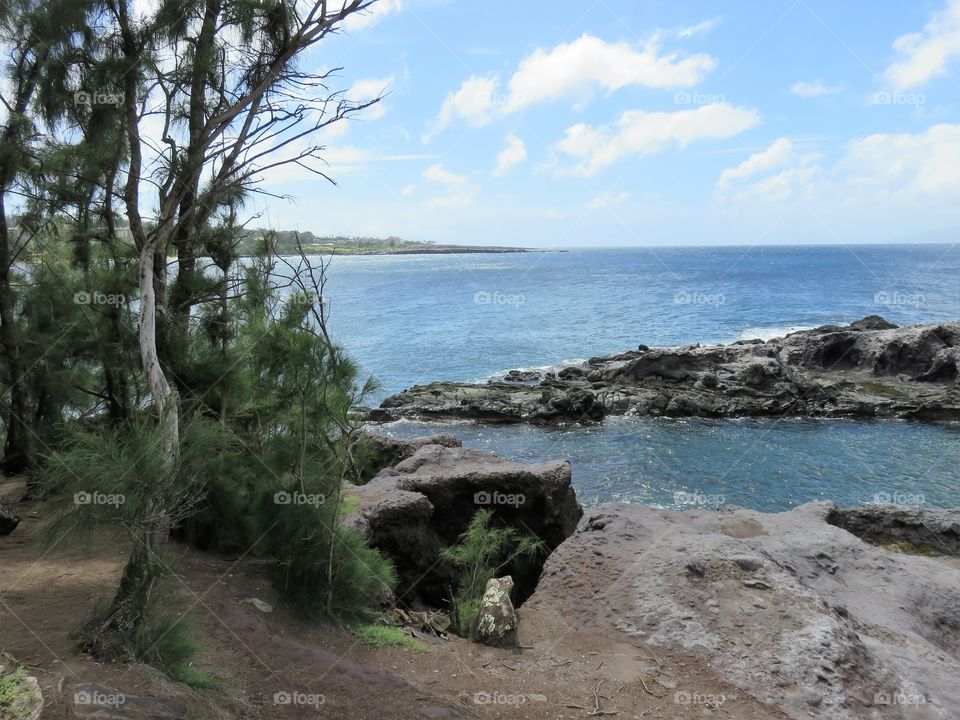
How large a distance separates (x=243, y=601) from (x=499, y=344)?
40348 mm

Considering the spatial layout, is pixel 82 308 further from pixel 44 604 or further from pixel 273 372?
pixel 44 604

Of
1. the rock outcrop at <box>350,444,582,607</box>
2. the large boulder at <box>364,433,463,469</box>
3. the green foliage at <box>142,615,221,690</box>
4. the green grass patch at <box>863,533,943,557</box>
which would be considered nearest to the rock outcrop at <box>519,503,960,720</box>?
the green grass patch at <box>863,533,943,557</box>

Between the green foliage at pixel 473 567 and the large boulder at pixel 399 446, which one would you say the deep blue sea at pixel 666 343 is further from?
the green foliage at pixel 473 567

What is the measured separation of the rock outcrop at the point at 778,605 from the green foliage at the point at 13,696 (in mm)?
5384

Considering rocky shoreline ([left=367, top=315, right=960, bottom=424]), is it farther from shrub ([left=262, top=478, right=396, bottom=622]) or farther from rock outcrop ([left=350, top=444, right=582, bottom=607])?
shrub ([left=262, top=478, right=396, bottom=622])

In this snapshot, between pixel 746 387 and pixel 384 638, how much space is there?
2416cm

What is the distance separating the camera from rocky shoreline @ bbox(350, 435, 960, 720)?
6852mm

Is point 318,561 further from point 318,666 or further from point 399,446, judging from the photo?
point 399,446

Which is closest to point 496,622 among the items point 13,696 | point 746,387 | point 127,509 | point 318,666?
point 318,666

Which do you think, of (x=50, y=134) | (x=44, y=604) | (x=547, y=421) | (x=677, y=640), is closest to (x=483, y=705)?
(x=677, y=640)

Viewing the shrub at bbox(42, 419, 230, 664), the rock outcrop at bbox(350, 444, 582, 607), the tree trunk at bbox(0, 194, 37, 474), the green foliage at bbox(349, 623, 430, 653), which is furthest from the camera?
the tree trunk at bbox(0, 194, 37, 474)

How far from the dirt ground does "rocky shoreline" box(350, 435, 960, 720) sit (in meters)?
0.18

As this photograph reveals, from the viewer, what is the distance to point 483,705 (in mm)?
6383

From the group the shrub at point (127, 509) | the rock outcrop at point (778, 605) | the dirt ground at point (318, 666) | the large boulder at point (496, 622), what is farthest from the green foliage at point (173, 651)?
the rock outcrop at point (778, 605)
